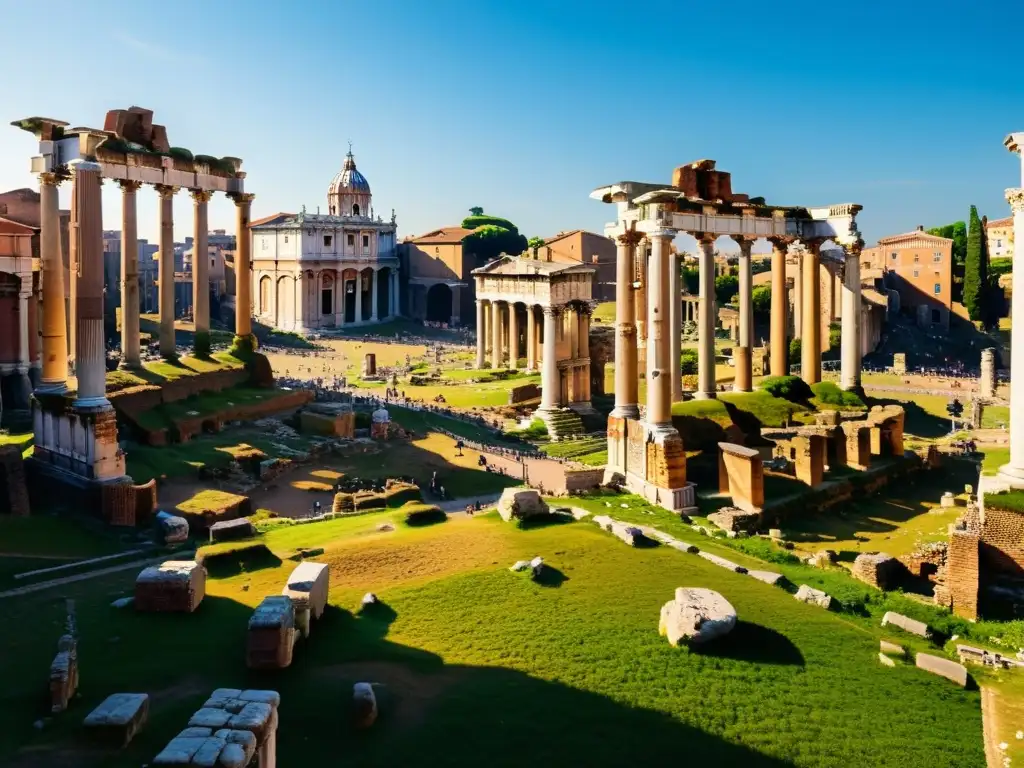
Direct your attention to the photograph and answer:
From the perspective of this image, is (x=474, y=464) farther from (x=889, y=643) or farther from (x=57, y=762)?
(x=57, y=762)

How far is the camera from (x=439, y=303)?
9381 cm

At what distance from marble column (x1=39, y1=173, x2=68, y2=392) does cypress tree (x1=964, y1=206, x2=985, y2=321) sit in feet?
212

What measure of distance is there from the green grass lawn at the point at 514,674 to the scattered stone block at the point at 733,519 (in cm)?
524

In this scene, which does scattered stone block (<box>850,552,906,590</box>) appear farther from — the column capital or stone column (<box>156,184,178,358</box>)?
stone column (<box>156,184,178,358</box>)

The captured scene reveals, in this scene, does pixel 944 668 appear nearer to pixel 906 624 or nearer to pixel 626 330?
pixel 906 624

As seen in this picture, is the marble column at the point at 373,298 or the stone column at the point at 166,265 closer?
the stone column at the point at 166,265

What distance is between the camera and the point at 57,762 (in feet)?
32.4

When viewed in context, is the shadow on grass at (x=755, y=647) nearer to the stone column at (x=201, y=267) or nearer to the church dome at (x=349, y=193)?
the stone column at (x=201, y=267)

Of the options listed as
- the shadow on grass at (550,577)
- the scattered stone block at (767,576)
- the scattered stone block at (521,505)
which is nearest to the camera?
the shadow on grass at (550,577)

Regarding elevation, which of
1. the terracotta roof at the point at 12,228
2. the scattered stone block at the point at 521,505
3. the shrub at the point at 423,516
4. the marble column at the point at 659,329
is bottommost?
the shrub at the point at 423,516

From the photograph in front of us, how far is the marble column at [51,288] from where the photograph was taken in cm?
2553

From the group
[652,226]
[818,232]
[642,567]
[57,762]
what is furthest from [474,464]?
[57,762]

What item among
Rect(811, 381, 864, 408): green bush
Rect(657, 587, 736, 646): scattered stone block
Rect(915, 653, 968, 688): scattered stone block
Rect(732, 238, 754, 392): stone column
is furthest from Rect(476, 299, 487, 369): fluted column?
Rect(915, 653, 968, 688): scattered stone block

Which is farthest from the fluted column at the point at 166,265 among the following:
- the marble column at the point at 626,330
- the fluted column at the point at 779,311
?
the fluted column at the point at 779,311
